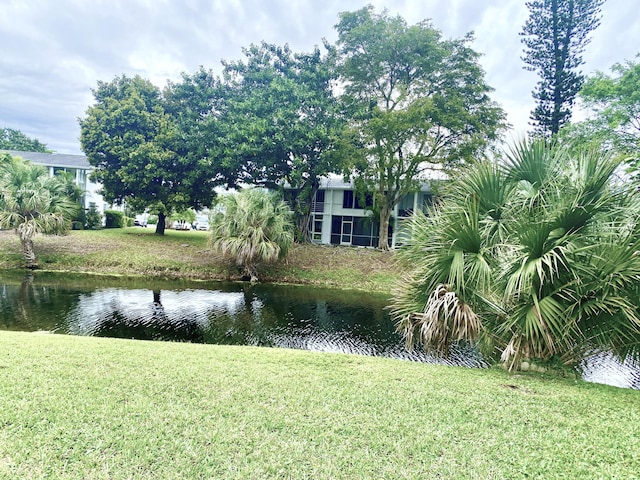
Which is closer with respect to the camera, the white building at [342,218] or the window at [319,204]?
the white building at [342,218]

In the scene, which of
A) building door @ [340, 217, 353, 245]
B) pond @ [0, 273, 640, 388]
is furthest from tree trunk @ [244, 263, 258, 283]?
building door @ [340, 217, 353, 245]

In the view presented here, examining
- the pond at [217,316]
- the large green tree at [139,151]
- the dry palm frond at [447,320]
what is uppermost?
the large green tree at [139,151]

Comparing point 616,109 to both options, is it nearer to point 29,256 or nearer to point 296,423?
point 296,423

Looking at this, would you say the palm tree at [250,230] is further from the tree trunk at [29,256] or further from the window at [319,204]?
the window at [319,204]

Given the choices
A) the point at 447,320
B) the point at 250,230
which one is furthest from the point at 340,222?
the point at 447,320

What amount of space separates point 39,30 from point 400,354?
19.0m

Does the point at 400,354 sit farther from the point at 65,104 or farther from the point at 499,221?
the point at 65,104

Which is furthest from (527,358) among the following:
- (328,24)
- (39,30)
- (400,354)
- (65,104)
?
(65,104)

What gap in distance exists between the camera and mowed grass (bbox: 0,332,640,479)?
2.46 metres

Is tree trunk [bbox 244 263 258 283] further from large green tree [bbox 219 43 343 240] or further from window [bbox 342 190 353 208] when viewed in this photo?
window [bbox 342 190 353 208]

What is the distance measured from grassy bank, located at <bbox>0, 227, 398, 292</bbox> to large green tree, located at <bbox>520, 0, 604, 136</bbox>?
1339cm

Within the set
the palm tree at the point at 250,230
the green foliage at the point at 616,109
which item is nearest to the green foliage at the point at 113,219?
the palm tree at the point at 250,230

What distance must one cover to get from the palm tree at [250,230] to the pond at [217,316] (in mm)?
1725

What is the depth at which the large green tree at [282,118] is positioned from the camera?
19.2 meters
